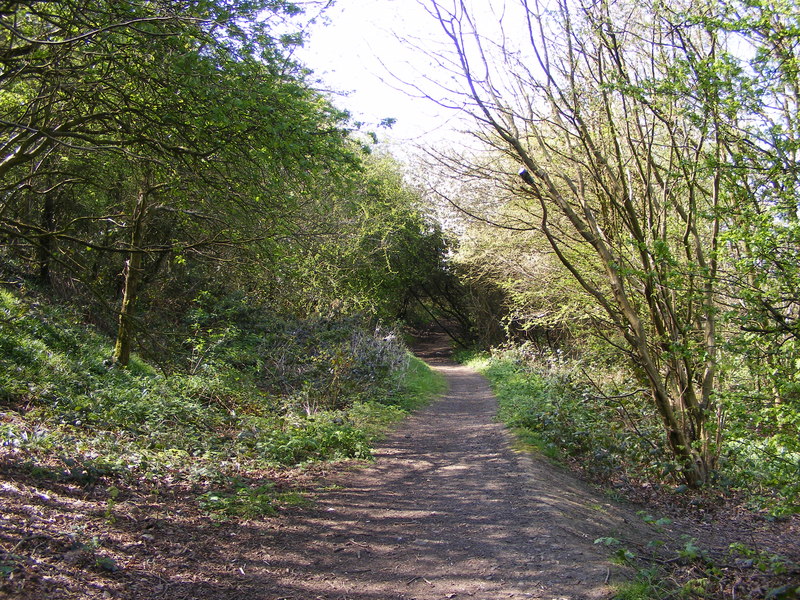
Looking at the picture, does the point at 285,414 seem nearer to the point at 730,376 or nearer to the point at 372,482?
the point at 372,482

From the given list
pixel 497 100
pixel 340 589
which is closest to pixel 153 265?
pixel 497 100

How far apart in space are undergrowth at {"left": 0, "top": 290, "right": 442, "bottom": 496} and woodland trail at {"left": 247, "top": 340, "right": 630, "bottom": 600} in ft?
3.04

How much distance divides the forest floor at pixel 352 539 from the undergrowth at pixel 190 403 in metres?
0.48

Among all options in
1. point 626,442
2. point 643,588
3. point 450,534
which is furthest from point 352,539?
point 626,442

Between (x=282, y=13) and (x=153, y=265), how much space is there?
10.0 metres

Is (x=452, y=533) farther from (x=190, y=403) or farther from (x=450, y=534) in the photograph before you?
(x=190, y=403)

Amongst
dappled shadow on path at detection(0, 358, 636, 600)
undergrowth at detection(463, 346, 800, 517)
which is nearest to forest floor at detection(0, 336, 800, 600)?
dappled shadow on path at detection(0, 358, 636, 600)

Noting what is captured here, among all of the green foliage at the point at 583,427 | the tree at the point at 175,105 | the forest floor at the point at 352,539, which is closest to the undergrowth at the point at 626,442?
the green foliage at the point at 583,427

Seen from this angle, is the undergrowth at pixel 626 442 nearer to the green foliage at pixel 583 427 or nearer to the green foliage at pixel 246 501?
the green foliage at pixel 583 427

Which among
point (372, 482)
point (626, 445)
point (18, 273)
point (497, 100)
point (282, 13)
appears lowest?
point (372, 482)

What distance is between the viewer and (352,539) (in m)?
5.06

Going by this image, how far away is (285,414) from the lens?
968cm

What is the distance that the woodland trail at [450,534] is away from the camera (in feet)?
13.5

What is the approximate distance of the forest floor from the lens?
3758mm
